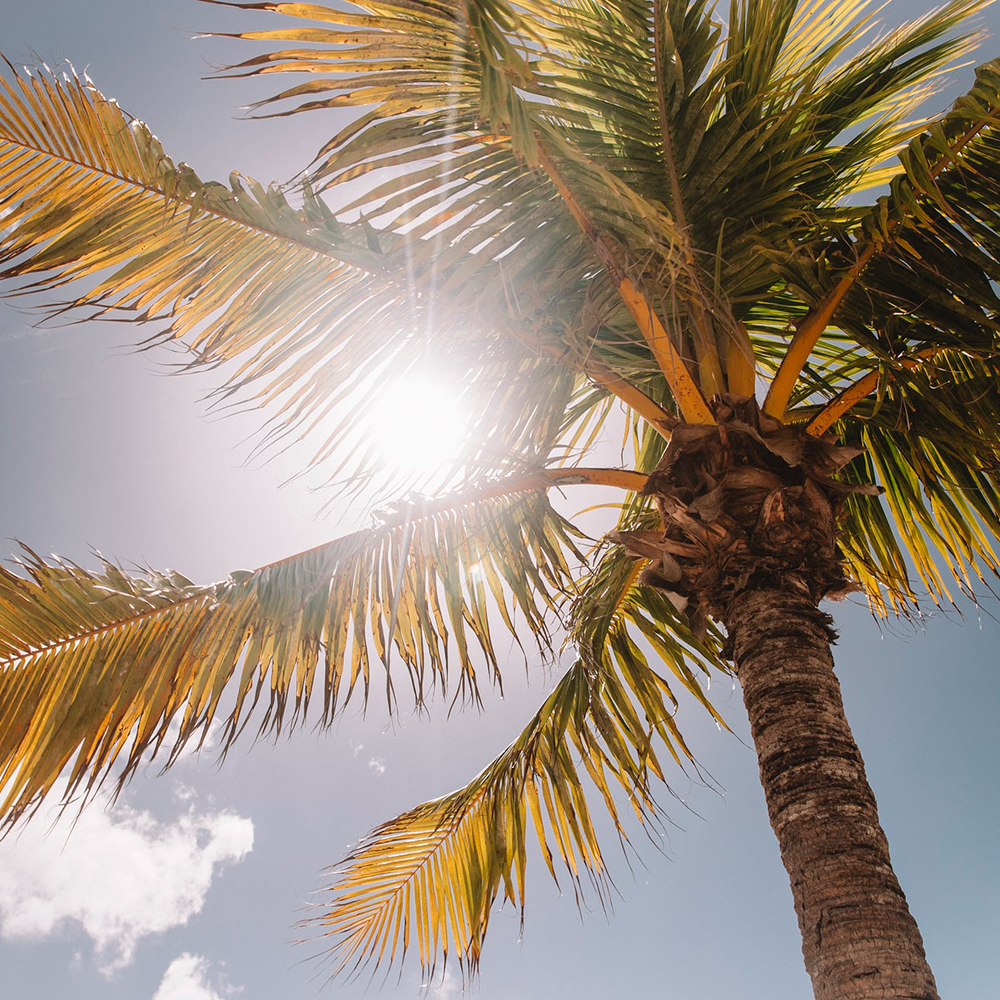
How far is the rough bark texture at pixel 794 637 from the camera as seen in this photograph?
238 centimetres

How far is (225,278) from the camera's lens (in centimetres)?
371

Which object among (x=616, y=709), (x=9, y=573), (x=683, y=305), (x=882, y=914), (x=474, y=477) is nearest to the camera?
(x=882, y=914)

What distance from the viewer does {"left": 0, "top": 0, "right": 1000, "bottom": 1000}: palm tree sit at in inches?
118

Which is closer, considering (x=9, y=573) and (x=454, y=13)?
(x=454, y=13)

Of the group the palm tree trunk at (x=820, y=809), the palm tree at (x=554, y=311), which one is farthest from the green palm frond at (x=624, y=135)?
the palm tree trunk at (x=820, y=809)

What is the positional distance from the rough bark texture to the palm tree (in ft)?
0.04

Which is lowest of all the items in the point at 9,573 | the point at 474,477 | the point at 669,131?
the point at 9,573

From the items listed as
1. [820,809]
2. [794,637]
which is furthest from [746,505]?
[820,809]

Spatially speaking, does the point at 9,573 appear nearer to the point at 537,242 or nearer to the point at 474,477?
the point at 474,477

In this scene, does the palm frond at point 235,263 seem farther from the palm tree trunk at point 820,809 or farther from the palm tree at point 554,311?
the palm tree trunk at point 820,809

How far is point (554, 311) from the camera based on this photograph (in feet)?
11.6

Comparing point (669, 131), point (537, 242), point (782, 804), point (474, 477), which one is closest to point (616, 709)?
point (474, 477)

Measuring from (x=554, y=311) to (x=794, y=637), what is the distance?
5.36ft

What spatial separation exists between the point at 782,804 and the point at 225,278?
309 centimetres
